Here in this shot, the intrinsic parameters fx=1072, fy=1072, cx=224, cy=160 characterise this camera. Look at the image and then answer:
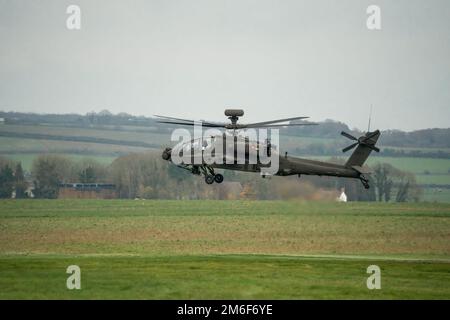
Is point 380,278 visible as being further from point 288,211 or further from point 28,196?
point 28,196

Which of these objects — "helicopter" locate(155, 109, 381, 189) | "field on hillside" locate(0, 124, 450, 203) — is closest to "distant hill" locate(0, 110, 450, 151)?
"field on hillside" locate(0, 124, 450, 203)

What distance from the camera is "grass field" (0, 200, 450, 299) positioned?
118 feet

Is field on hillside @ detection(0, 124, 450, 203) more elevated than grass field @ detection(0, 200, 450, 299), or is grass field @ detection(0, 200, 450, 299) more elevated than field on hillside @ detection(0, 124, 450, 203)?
field on hillside @ detection(0, 124, 450, 203)

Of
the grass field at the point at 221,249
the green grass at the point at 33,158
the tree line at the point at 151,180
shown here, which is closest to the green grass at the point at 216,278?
the grass field at the point at 221,249

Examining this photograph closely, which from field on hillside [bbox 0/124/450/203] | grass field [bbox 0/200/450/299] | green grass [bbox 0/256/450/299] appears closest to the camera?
green grass [bbox 0/256/450/299]

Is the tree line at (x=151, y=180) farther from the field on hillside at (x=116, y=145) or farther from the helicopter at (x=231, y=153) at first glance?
the helicopter at (x=231, y=153)

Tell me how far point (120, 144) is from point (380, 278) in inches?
3355

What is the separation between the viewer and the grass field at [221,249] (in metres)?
35.9

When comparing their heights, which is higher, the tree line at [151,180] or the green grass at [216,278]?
the tree line at [151,180]

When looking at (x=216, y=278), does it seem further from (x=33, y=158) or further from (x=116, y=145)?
(x=116, y=145)

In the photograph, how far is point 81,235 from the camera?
6397cm

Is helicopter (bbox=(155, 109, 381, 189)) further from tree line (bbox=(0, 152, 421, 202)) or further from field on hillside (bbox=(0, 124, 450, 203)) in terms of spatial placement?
field on hillside (bbox=(0, 124, 450, 203))
